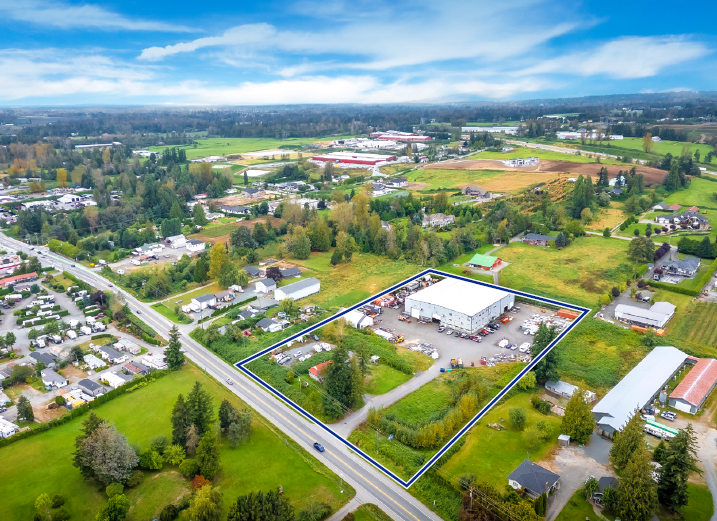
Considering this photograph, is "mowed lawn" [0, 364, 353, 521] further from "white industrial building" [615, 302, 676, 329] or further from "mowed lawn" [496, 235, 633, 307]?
"mowed lawn" [496, 235, 633, 307]

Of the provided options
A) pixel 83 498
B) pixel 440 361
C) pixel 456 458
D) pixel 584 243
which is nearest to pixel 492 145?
pixel 584 243

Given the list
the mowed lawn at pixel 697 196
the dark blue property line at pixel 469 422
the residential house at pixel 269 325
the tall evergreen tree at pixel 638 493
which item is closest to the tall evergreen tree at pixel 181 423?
the dark blue property line at pixel 469 422

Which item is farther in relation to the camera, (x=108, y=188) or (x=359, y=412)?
(x=108, y=188)

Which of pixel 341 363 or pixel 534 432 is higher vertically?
pixel 341 363

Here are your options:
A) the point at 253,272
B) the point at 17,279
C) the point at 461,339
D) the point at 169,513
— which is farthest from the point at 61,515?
the point at 17,279

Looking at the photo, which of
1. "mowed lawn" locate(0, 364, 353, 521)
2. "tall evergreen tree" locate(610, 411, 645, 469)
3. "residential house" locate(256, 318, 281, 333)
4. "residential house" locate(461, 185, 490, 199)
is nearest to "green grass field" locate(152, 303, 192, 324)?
"residential house" locate(256, 318, 281, 333)

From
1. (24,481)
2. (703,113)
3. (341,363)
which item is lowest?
(24,481)

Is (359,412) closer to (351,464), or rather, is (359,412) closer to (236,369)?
(351,464)
